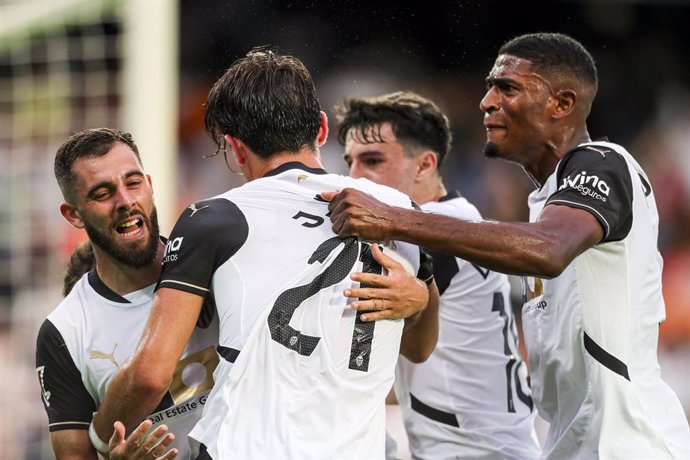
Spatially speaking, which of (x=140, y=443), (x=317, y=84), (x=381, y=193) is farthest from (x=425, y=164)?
(x=317, y=84)

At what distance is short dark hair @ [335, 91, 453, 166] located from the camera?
17.9ft

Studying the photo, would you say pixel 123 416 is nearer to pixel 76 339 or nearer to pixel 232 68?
pixel 76 339

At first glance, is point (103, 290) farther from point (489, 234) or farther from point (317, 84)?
point (317, 84)

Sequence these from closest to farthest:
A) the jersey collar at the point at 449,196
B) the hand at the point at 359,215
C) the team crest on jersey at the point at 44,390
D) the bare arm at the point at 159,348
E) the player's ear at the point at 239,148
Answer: the bare arm at the point at 159,348 < the hand at the point at 359,215 < the player's ear at the point at 239,148 < the team crest on jersey at the point at 44,390 < the jersey collar at the point at 449,196

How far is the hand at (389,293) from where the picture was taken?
326 centimetres

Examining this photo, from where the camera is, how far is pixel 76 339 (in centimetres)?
388

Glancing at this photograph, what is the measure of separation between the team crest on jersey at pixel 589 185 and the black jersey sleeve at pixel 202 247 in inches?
47.1

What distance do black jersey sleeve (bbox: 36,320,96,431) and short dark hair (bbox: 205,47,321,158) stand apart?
1109mm

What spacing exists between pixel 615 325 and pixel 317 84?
7.62 meters

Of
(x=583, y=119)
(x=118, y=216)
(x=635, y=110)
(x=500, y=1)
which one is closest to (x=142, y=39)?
(x=118, y=216)

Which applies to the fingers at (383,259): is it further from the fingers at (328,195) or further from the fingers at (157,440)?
the fingers at (157,440)

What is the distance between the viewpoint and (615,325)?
368 centimetres

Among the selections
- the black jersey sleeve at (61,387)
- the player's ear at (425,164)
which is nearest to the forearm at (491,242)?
the black jersey sleeve at (61,387)

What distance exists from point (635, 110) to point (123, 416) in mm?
9224
